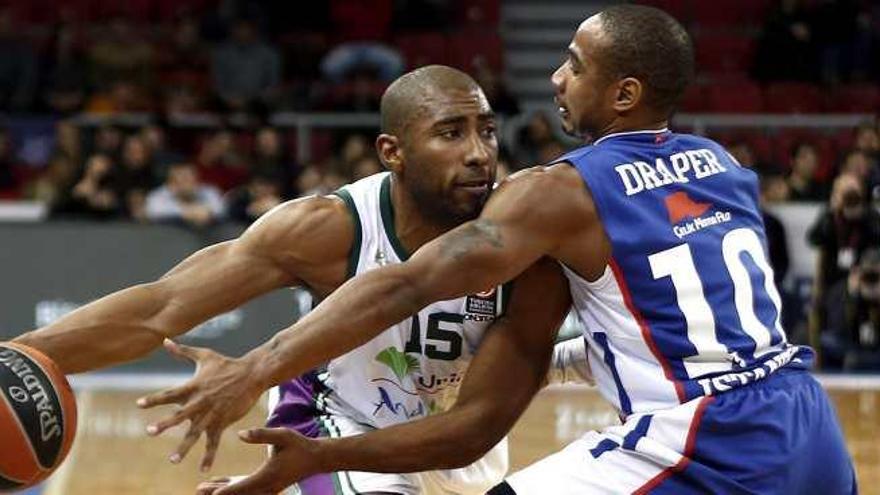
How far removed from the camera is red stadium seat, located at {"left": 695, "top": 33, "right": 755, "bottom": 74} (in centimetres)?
1584

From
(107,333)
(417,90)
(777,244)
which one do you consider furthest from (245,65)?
(107,333)

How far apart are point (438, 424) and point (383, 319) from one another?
1.40 feet

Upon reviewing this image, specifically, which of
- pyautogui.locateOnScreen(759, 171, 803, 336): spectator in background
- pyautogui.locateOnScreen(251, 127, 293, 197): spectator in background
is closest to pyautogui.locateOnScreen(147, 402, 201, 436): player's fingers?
pyautogui.locateOnScreen(759, 171, 803, 336): spectator in background

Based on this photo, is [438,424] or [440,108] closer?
[438,424]

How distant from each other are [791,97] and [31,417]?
39.1ft

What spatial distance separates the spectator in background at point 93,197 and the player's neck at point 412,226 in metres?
7.52

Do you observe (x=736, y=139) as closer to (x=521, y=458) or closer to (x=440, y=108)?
(x=521, y=458)

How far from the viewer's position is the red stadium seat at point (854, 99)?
14.8 metres

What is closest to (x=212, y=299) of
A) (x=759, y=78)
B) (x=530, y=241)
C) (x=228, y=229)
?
(x=530, y=241)

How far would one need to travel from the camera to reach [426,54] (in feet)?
51.5

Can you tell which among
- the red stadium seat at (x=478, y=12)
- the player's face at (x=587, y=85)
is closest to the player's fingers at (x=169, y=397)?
the player's face at (x=587, y=85)

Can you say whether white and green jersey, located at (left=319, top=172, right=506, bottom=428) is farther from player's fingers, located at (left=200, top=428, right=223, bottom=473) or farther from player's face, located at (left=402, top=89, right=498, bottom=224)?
player's fingers, located at (left=200, top=428, right=223, bottom=473)

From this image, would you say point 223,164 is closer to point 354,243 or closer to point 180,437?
point 180,437

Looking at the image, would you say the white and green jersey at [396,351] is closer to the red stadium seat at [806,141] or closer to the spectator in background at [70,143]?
the spectator in background at [70,143]
